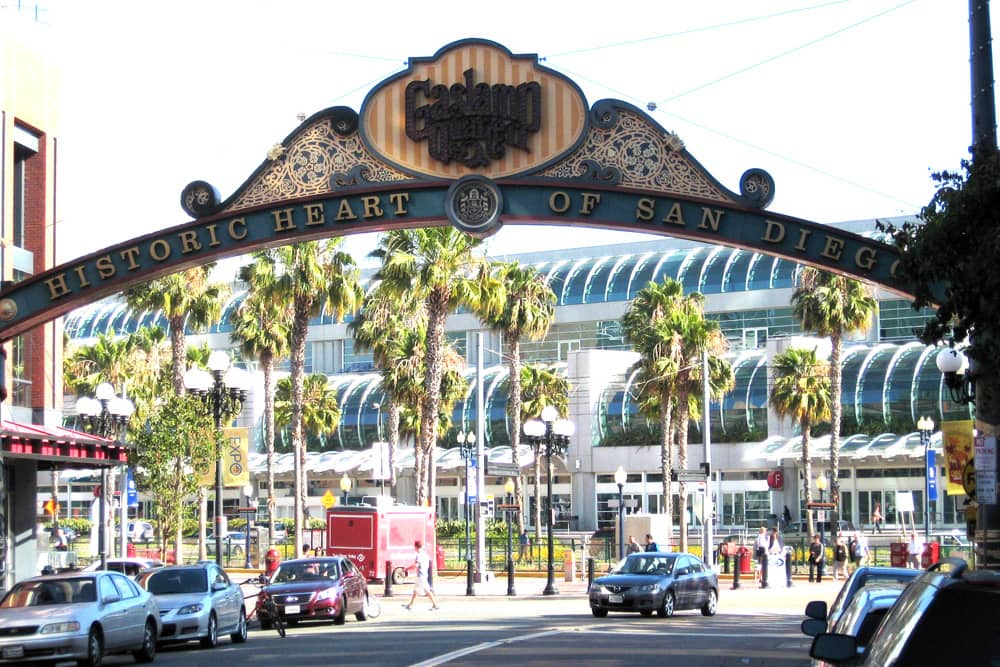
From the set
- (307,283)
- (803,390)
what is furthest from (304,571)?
(803,390)

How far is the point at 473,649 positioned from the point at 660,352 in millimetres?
43370

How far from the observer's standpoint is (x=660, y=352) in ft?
213

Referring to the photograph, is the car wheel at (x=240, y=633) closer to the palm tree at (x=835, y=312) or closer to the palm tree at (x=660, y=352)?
the palm tree at (x=660, y=352)

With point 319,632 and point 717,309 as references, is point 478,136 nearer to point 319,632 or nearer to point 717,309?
point 319,632

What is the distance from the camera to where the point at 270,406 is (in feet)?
211

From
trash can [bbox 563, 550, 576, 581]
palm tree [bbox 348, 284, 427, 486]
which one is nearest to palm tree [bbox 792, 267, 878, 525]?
trash can [bbox 563, 550, 576, 581]

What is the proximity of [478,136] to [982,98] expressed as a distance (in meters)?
8.78

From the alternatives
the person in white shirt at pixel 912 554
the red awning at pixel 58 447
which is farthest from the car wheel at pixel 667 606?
the person in white shirt at pixel 912 554

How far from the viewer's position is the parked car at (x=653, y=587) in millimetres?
31969

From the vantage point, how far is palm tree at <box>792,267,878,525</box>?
62938 mm

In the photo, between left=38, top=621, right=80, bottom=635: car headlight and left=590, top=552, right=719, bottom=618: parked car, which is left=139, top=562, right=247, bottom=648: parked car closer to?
left=38, top=621, right=80, bottom=635: car headlight

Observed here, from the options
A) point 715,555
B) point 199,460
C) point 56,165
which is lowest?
point 715,555

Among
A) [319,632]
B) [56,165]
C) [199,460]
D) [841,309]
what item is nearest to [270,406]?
[199,460]

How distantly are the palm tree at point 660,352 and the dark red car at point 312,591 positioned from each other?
31.3 meters
